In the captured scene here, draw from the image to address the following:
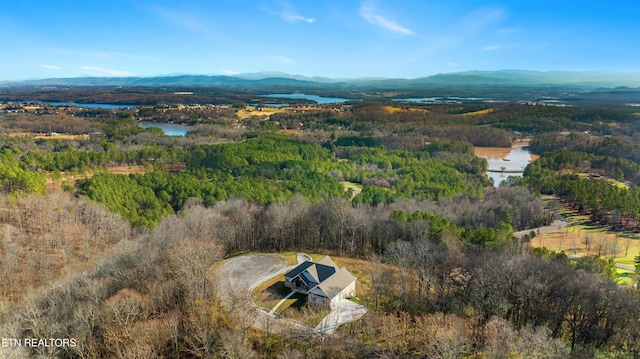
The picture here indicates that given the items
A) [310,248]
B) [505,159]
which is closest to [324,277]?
[310,248]

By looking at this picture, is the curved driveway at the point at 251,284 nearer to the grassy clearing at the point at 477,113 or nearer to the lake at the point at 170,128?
the lake at the point at 170,128

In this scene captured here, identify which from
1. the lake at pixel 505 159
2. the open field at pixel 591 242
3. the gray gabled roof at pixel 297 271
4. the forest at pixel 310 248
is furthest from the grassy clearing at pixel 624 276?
the lake at pixel 505 159

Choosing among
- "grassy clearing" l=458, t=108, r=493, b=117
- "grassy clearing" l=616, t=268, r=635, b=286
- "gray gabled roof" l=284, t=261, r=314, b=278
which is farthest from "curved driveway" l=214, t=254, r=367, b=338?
"grassy clearing" l=458, t=108, r=493, b=117

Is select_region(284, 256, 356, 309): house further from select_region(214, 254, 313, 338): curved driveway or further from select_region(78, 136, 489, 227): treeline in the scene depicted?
select_region(78, 136, 489, 227): treeline

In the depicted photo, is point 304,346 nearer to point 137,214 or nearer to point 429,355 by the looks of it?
point 429,355

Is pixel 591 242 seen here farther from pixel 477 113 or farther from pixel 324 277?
pixel 477 113

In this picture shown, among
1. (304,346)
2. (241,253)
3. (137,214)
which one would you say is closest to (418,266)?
(304,346)
